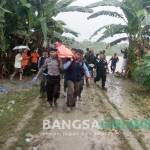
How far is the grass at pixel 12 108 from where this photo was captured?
31.4ft

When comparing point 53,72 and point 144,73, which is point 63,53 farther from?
point 144,73

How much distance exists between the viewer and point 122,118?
10984 mm

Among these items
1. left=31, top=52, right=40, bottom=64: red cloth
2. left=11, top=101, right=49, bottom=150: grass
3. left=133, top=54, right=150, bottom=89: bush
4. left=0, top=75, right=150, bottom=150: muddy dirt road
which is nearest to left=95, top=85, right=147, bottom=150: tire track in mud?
left=0, top=75, right=150, bottom=150: muddy dirt road

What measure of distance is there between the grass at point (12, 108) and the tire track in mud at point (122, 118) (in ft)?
7.88

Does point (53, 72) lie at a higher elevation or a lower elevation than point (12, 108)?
higher

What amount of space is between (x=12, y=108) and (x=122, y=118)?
3316 mm

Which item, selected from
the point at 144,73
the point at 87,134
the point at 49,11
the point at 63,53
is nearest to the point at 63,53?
the point at 63,53

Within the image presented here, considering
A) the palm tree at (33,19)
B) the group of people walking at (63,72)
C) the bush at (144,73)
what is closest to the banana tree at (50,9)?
the palm tree at (33,19)

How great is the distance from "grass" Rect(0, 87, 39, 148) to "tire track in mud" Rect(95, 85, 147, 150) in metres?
2.40

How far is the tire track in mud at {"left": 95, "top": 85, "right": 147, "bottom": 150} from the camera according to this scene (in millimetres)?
8452

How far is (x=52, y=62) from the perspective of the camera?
36.5ft

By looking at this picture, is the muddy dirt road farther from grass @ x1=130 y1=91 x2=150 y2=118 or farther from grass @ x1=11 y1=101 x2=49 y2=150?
grass @ x1=130 y1=91 x2=150 y2=118

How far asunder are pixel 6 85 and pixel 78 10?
672cm

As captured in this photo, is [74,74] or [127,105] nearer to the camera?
[74,74]
